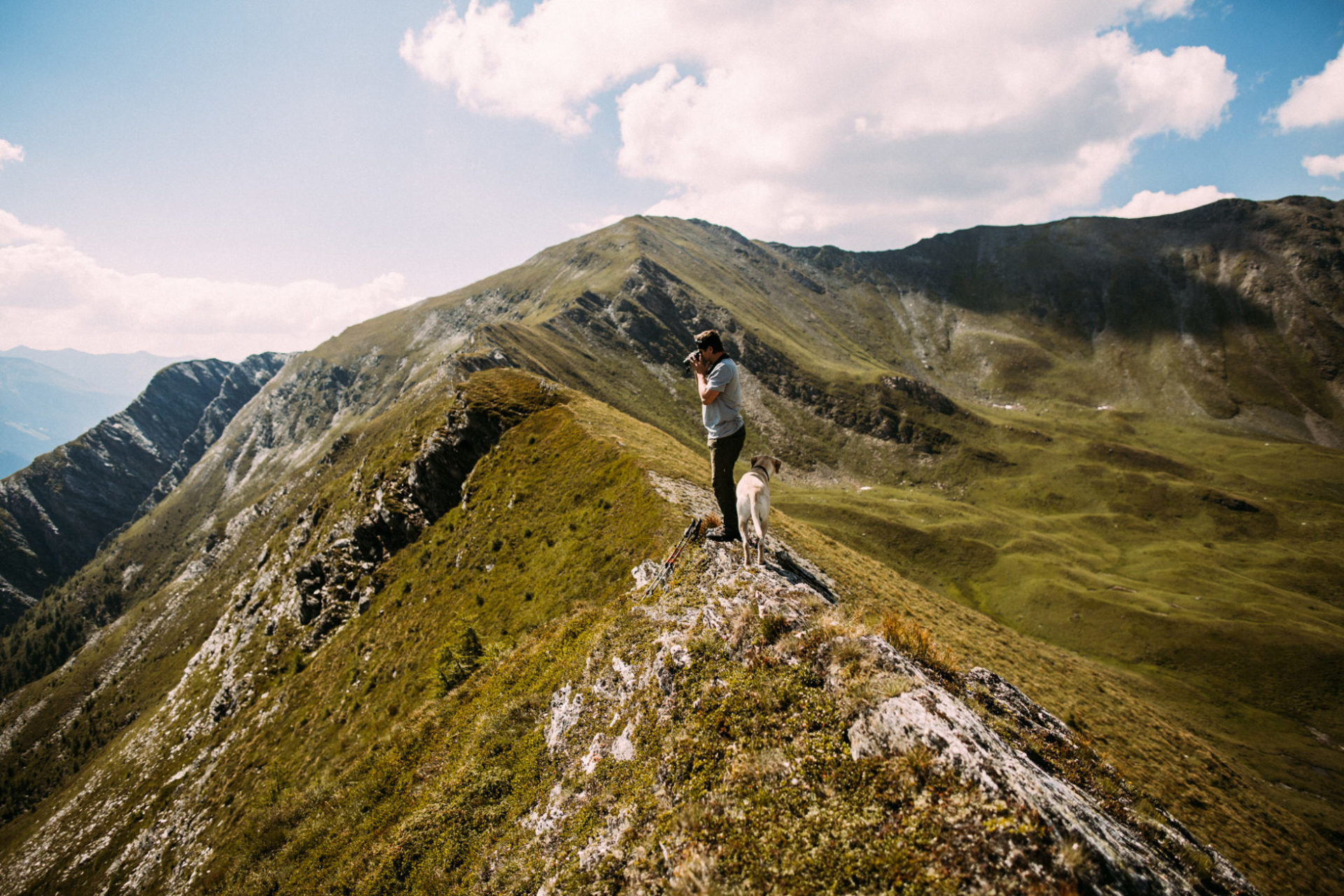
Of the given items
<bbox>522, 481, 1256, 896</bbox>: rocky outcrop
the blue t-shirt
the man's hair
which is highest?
the man's hair

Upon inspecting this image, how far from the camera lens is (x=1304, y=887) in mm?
30562

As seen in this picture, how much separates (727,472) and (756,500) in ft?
4.15

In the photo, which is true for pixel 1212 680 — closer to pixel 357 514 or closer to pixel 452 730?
pixel 452 730

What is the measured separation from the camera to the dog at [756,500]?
1329 centimetres

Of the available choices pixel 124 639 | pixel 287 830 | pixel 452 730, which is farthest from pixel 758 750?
pixel 124 639

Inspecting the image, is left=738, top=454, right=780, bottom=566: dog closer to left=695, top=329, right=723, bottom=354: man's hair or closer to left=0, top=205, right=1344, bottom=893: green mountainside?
left=0, top=205, right=1344, bottom=893: green mountainside

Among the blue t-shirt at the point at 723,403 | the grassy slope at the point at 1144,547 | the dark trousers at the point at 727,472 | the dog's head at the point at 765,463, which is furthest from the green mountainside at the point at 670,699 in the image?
the blue t-shirt at the point at 723,403

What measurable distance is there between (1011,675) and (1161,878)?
35.7 meters

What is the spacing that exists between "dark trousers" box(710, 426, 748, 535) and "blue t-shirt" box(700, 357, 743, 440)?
0.24m

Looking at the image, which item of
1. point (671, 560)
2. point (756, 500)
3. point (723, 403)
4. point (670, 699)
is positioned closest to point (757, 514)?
point (756, 500)

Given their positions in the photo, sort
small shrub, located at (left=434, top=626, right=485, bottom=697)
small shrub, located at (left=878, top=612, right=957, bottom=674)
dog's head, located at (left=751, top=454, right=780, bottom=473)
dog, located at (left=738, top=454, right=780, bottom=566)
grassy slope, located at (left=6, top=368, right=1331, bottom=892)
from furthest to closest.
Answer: small shrub, located at (left=434, top=626, right=485, bottom=697) → dog's head, located at (left=751, top=454, right=780, bottom=473) → dog, located at (left=738, top=454, right=780, bottom=566) → grassy slope, located at (left=6, top=368, right=1331, bottom=892) → small shrub, located at (left=878, top=612, right=957, bottom=674)

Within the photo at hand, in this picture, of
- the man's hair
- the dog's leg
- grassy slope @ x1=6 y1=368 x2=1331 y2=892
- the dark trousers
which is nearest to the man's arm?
the man's hair

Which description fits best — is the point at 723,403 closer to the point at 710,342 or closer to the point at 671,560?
the point at 710,342

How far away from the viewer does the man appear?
12416 millimetres
